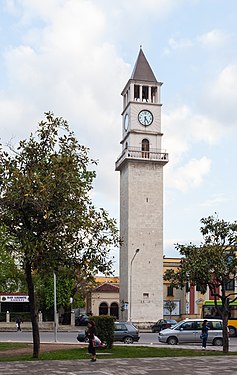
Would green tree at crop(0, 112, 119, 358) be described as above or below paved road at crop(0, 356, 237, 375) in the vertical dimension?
above

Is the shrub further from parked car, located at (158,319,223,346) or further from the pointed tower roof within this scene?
the pointed tower roof

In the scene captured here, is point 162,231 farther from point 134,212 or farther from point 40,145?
point 40,145

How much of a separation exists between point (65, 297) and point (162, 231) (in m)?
12.0

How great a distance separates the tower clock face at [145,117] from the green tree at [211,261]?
4018cm

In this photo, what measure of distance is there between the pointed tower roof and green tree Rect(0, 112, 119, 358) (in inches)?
1848

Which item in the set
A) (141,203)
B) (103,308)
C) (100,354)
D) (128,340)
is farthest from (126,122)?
(100,354)

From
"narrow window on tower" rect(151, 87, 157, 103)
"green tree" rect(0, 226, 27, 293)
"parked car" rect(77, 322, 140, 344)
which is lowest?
"parked car" rect(77, 322, 140, 344)

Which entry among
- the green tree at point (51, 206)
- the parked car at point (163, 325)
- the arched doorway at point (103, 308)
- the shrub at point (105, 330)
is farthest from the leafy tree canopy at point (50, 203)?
the arched doorway at point (103, 308)

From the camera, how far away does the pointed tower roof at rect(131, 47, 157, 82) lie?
67.2 metres

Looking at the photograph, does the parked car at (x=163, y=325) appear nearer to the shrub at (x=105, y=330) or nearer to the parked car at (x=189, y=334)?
the parked car at (x=189, y=334)

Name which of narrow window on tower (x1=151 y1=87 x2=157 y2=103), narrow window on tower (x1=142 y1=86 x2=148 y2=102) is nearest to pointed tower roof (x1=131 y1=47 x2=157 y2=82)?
narrow window on tower (x1=151 y1=87 x2=157 y2=103)

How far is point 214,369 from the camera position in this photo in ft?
63.2

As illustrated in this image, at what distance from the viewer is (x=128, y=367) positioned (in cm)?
1944

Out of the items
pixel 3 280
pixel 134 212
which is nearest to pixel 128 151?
pixel 134 212
